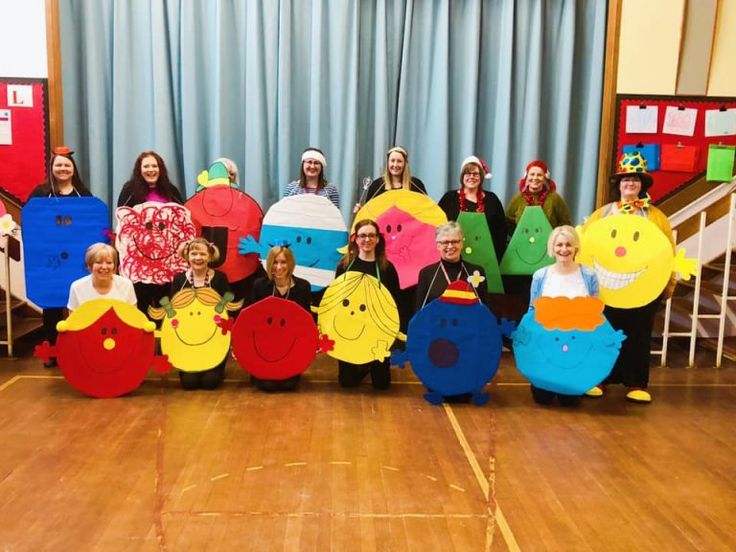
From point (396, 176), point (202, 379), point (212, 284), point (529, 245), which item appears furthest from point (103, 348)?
point (529, 245)

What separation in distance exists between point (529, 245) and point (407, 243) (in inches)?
26.6

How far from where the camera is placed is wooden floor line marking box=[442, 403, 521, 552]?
211 cm

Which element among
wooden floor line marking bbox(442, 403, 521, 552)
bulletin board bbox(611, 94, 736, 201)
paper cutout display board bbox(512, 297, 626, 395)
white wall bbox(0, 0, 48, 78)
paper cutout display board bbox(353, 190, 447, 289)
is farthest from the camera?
bulletin board bbox(611, 94, 736, 201)

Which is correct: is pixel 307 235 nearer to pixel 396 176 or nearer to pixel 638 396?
pixel 396 176

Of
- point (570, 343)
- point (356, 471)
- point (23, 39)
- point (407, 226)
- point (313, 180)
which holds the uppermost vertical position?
point (23, 39)

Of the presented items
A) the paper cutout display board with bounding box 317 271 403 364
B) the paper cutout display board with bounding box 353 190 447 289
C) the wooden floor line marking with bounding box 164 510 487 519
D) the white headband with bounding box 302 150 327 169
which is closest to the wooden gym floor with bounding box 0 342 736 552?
the wooden floor line marking with bounding box 164 510 487 519

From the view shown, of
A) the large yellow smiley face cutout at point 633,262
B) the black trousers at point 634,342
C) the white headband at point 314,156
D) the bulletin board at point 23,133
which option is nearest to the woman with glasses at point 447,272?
the large yellow smiley face cutout at point 633,262

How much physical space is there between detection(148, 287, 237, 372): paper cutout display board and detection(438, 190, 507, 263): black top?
1377mm

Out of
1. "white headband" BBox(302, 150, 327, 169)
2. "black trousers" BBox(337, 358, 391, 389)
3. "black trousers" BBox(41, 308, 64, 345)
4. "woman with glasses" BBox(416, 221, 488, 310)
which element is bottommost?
"black trousers" BBox(337, 358, 391, 389)

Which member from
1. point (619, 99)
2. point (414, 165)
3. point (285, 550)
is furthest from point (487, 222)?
point (285, 550)

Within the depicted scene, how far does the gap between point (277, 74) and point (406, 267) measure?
1682mm

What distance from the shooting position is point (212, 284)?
11.7ft

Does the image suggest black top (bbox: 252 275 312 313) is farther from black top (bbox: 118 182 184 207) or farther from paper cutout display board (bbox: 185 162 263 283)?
black top (bbox: 118 182 184 207)

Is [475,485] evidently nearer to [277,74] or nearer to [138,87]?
[277,74]
